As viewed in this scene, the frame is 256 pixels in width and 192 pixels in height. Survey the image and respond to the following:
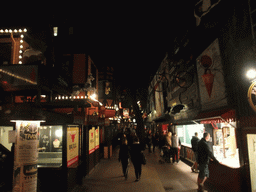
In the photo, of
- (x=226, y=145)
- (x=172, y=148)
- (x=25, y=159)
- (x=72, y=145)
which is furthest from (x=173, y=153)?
(x=25, y=159)

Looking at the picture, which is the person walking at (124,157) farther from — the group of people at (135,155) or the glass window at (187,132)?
the glass window at (187,132)

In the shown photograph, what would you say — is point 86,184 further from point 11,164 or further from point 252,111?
point 252,111

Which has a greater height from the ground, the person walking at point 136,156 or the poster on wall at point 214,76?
the poster on wall at point 214,76

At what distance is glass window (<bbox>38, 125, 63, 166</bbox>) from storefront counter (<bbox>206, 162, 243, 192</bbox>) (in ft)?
20.4

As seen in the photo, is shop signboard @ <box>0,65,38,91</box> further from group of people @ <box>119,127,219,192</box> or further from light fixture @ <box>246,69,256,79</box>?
light fixture @ <box>246,69,256,79</box>

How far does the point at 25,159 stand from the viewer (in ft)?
17.1

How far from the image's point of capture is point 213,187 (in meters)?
7.36

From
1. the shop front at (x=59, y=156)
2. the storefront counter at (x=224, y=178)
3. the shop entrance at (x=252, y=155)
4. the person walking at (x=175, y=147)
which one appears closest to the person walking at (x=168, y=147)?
the person walking at (x=175, y=147)

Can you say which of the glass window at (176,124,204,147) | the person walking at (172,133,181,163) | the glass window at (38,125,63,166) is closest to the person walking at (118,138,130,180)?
the glass window at (38,125,63,166)

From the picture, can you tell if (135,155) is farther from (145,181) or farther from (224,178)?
(224,178)

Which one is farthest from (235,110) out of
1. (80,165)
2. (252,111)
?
(80,165)

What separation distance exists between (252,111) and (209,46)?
12.3ft

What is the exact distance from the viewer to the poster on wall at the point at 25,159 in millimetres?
5145

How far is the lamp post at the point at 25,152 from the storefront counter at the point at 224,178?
6266mm
